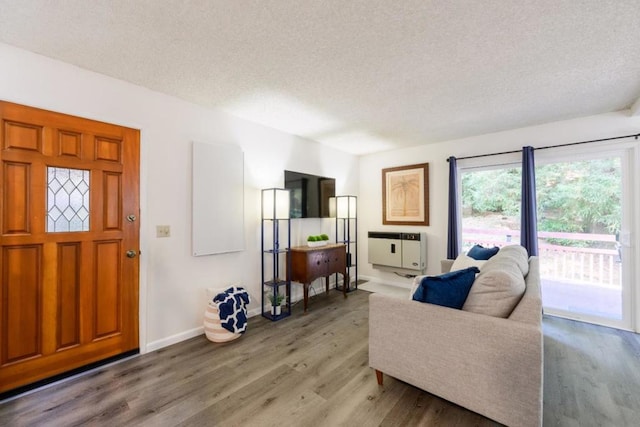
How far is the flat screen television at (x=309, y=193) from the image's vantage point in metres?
3.83

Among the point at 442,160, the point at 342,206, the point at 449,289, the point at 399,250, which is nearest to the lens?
the point at 449,289

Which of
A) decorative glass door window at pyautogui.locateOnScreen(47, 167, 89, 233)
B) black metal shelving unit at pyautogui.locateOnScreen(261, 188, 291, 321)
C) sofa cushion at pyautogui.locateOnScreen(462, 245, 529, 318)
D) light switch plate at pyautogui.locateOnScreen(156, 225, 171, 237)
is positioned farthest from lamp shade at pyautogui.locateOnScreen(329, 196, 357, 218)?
decorative glass door window at pyautogui.locateOnScreen(47, 167, 89, 233)

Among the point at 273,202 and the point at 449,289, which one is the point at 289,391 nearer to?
the point at 449,289

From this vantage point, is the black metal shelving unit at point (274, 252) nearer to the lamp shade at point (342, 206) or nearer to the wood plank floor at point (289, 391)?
the wood plank floor at point (289, 391)

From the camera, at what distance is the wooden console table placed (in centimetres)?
351

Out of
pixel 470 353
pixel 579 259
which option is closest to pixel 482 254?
pixel 579 259

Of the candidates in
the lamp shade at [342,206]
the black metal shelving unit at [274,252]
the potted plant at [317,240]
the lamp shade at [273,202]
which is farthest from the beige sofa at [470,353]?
the lamp shade at [342,206]

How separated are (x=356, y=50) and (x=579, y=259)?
11.7 feet

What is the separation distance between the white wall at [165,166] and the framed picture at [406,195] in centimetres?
227

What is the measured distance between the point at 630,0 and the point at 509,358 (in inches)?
78.7

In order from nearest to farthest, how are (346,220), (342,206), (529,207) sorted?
(529,207) → (342,206) → (346,220)

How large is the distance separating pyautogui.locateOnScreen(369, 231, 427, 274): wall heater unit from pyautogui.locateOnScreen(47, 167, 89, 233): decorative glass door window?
3.81 metres

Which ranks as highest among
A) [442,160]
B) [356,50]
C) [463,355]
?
[356,50]

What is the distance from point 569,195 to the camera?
3314mm
